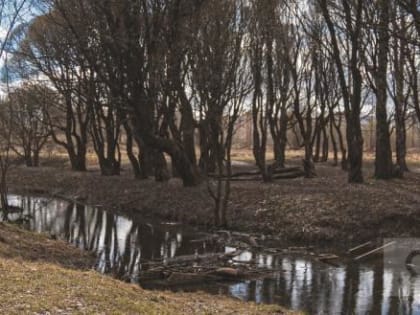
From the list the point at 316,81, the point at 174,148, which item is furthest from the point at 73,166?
the point at 174,148

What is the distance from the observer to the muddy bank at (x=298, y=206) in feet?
59.6

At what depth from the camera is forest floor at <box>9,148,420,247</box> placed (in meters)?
18.2

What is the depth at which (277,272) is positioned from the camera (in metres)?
14.3

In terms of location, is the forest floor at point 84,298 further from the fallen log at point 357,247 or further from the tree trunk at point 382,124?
the tree trunk at point 382,124

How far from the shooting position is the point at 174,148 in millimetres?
24875

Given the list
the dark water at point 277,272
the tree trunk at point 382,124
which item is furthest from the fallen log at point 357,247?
the tree trunk at point 382,124

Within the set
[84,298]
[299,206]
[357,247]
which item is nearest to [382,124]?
[299,206]

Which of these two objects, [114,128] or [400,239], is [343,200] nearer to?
[400,239]

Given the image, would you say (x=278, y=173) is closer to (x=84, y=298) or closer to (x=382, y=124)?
(x=382, y=124)

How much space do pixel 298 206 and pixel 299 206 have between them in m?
0.03

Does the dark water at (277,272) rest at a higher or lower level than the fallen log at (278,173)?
lower

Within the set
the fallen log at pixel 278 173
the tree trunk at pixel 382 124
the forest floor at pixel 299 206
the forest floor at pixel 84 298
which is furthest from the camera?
the fallen log at pixel 278 173

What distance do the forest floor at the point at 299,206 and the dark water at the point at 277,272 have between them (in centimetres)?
189

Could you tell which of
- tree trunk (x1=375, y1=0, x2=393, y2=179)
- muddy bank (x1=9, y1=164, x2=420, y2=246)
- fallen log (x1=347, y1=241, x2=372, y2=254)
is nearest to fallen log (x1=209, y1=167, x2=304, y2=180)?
muddy bank (x1=9, y1=164, x2=420, y2=246)
